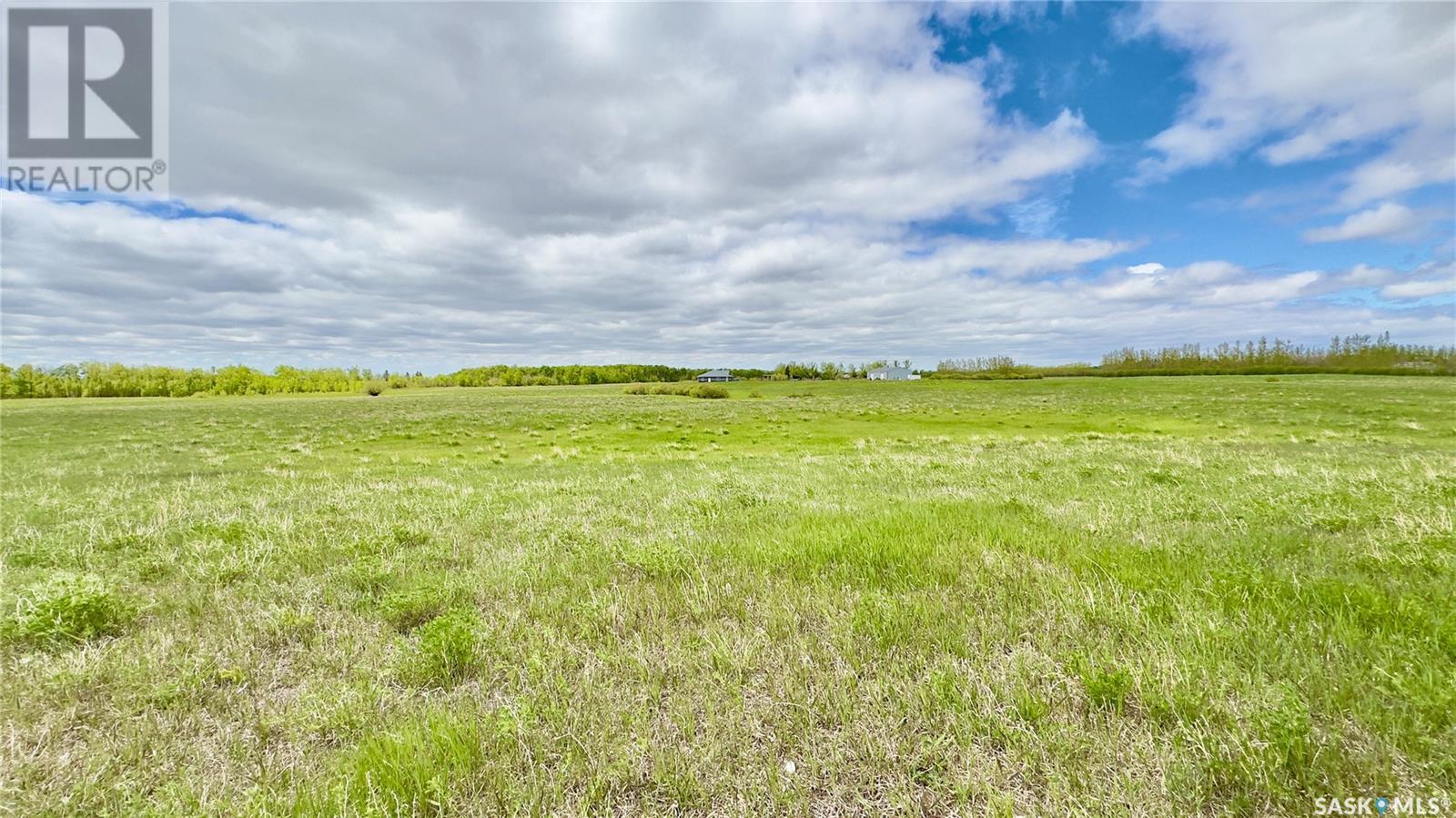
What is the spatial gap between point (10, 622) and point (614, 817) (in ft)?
22.3

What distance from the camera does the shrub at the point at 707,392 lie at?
102 m

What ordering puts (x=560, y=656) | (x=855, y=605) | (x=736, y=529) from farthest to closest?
(x=736, y=529) < (x=855, y=605) < (x=560, y=656)

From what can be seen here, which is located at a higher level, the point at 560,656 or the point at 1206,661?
the point at 1206,661

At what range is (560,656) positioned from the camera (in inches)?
179

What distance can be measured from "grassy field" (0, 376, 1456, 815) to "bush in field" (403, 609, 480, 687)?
0.08 feet

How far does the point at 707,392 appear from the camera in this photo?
341 feet

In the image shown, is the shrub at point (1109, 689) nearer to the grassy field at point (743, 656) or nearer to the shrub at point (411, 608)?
the grassy field at point (743, 656)

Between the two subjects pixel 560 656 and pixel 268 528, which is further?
pixel 268 528

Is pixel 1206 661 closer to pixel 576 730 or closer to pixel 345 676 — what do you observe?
pixel 576 730

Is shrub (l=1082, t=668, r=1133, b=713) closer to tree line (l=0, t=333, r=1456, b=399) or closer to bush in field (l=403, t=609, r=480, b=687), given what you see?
bush in field (l=403, t=609, r=480, b=687)

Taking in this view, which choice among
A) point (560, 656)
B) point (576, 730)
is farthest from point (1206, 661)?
point (560, 656)

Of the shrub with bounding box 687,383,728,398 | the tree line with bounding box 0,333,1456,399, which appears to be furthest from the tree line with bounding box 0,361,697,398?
the shrub with bounding box 687,383,728,398

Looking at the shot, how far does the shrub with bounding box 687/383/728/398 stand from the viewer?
10225 cm

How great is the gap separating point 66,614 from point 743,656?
6.67 metres
